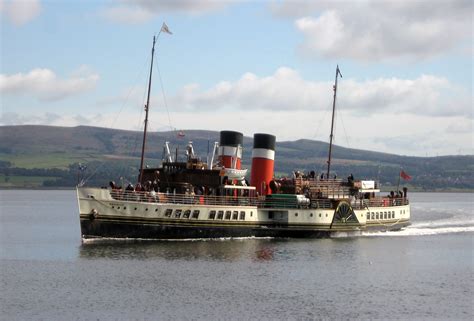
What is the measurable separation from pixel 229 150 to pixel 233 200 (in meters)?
6.43

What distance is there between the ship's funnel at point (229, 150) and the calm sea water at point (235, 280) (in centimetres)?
824

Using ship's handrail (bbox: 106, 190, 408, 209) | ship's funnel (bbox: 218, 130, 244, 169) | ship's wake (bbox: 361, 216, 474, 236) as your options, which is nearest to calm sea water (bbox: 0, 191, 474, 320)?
ship's handrail (bbox: 106, 190, 408, 209)

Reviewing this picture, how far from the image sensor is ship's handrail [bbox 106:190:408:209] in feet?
189

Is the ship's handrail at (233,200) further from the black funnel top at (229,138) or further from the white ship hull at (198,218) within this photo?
the black funnel top at (229,138)

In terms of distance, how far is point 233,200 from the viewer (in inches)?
2466

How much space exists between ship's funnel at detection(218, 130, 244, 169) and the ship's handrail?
4764mm

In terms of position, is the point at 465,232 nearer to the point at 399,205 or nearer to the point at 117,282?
the point at 399,205

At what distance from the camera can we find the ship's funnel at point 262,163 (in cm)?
6831

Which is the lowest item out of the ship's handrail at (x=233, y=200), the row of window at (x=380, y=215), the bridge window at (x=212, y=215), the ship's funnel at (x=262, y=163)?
the bridge window at (x=212, y=215)

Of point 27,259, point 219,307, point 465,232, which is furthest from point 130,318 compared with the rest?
point 465,232

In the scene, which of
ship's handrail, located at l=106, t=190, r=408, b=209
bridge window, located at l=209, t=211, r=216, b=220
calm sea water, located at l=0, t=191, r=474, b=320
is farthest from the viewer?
bridge window, located at l=209, t=211, r=216, b=220

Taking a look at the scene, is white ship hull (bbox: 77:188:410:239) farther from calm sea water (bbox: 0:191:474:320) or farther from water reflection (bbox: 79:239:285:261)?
calm sea water (bbox: 0:191:474:320)

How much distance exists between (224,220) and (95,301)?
24.6 meters

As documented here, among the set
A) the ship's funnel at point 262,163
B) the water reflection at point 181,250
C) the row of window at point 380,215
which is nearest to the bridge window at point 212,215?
the water reflection at point 181,250
